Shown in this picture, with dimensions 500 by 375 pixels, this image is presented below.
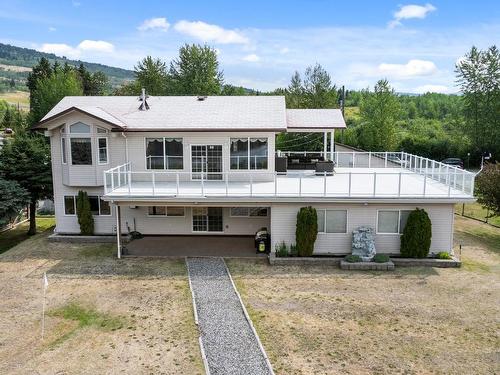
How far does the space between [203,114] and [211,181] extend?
3472mm

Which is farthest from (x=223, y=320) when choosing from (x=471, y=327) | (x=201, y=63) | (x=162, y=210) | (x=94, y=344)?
(x=201, y=63)

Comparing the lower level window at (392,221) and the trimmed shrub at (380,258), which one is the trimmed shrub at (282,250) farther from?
the lower level window at (392,221)

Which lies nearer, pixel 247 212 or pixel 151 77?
pixel 247 212

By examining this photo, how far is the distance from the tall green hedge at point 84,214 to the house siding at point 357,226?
28.8ft

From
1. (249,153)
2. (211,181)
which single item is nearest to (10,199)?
(211,181)

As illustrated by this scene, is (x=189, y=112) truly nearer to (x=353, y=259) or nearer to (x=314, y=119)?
(x=314, y=119)

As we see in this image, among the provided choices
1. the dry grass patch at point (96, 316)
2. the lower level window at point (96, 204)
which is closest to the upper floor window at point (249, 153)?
the dry grass patch at point (96, 316)

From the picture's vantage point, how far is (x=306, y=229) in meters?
17.9

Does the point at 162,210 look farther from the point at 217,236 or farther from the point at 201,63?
the point at 201,63

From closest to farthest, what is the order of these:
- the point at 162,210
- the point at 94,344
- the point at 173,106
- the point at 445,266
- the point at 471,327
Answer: the point at 94,344
the point at 471,327
the point at 445,266
the point at 162,210
the point at 173,106

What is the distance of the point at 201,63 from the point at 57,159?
35.3 m

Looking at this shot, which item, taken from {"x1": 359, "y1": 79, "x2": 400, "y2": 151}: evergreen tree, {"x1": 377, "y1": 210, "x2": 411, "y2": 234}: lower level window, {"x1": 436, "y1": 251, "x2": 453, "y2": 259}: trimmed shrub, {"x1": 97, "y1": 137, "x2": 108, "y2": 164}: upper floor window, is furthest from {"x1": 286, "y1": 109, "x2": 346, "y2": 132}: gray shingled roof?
{"x1": 359, "y1": 79, "x2": 400, "y2": 151}: evergreen tree

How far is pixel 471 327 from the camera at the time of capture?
12508mm

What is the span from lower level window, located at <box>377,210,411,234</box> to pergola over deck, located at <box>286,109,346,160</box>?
6.04m
